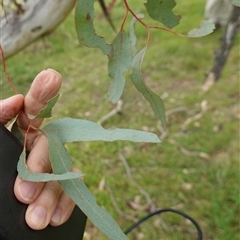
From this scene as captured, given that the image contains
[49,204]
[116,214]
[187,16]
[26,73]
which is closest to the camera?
[49,204]

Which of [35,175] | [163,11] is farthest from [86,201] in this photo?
[163,11]

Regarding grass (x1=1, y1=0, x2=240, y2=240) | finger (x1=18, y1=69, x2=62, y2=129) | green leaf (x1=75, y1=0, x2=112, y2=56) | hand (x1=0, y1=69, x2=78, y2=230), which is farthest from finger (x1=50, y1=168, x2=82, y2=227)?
grass (x1=1, y1=0, x2=240, y2=240)

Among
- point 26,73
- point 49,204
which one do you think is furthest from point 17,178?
point 26,73

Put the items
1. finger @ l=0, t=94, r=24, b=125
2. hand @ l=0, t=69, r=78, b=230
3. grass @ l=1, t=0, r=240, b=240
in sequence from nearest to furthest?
hand @ l=0, t=69, r=78, b=230 < finger @ l=0, t=94, r=24, b=125 < grass @ l=1, t=0, r=240, b=240

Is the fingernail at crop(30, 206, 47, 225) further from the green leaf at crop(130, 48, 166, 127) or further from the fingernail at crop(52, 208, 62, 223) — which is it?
the green leaf at crop(130, 48, 166, 127)

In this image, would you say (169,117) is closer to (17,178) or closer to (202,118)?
(202,118)

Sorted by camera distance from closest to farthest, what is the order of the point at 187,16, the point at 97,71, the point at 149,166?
1. the point at 149,166
2. the point at 97,71
3. the point at 187,16
